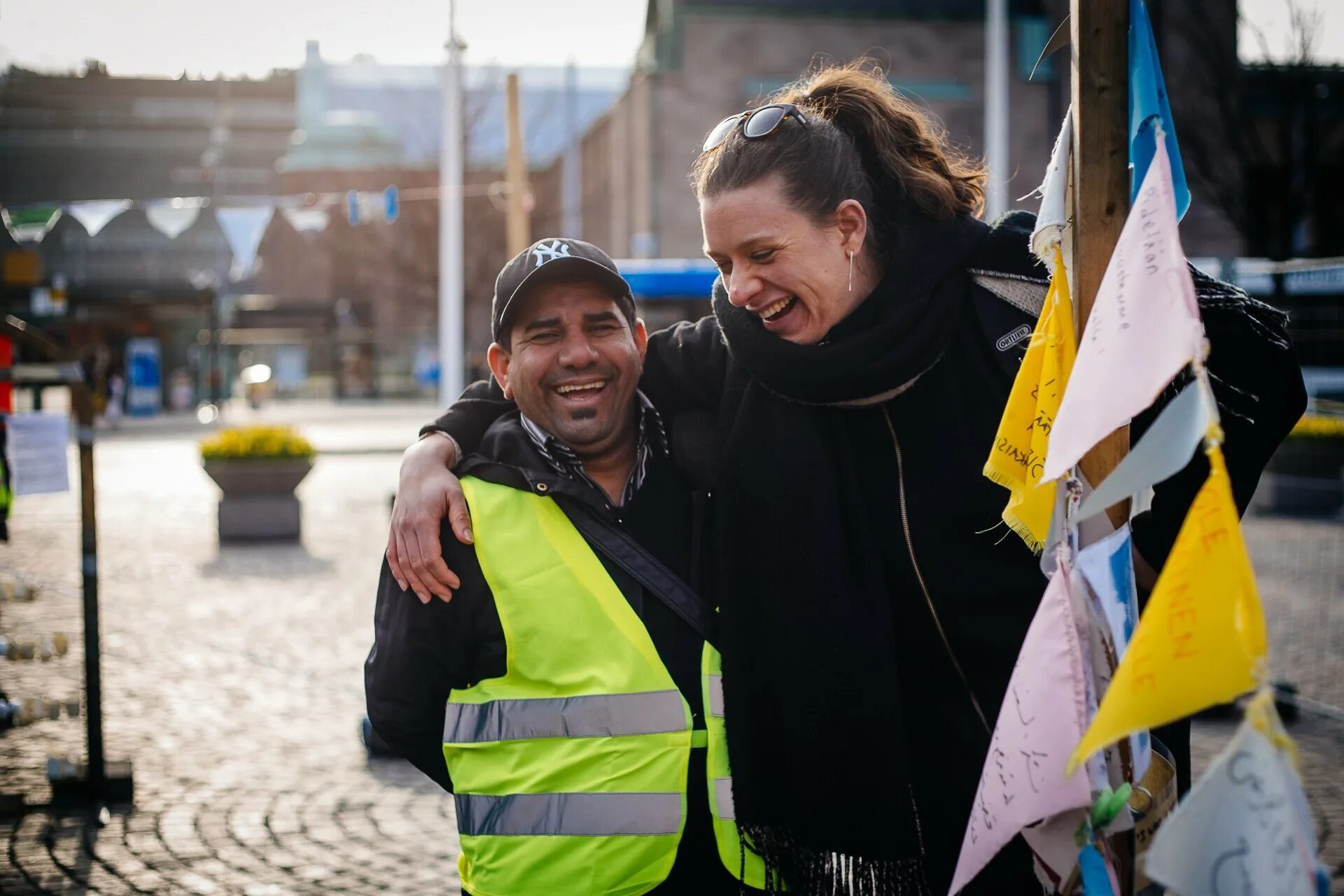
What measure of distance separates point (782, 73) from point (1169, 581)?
27.5 metres

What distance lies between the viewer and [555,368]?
260 cm

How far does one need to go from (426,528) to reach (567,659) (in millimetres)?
370

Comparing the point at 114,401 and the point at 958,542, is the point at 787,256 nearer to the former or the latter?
the point at 958,542

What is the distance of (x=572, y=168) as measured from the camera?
3847cm

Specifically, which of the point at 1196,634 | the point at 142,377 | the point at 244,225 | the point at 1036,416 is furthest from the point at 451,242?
the point at 142,377

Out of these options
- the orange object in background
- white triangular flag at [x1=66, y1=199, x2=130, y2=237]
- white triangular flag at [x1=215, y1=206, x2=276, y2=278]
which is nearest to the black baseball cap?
white triangular flag at [x1=66, y1=199, x2=130, y2=237]

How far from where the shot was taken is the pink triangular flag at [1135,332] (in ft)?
4.99

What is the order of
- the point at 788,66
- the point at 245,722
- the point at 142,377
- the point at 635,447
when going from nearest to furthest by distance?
the point at 635,447, the point at 245,722, the point at 788,66, the point at 142,377

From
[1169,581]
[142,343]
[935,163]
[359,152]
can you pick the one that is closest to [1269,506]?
[935,163]

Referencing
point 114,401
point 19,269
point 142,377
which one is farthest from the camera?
point 142,377

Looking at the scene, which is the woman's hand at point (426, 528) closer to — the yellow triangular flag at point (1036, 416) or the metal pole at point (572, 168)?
the yellow triangular flag at point (1036, 416)

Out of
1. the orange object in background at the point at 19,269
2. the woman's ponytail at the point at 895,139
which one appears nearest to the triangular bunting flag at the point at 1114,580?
the woman's ponytail at the point at 895,139

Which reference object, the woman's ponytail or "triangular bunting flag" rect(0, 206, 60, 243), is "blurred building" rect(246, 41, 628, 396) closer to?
"triangular bunting flag" rect(0, 206, 60, 243)

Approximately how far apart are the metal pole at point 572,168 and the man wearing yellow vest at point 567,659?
36.0 m
